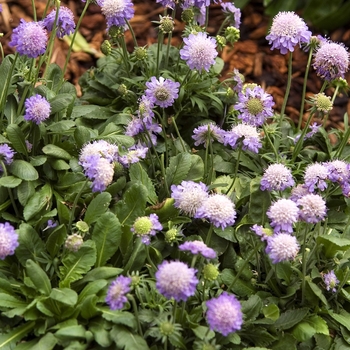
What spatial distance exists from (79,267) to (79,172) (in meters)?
0.36

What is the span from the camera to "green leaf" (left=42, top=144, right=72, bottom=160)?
203cm

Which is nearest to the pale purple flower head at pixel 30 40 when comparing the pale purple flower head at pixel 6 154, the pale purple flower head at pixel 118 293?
the pale purple flower head at pixel 6 154

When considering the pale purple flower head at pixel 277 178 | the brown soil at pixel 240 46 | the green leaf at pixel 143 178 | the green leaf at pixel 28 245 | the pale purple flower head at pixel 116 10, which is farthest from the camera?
the brown soil at pixel 240 46

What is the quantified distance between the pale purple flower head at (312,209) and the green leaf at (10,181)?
2.75 feet

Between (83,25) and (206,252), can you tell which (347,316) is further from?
(83,25)

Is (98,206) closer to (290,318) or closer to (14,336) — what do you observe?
(14,336)

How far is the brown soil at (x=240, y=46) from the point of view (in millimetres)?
3424

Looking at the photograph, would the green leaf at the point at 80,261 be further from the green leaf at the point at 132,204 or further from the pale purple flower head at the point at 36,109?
the pale purple flower head at the point at 36,109

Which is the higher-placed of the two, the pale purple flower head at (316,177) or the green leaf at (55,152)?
the pale purple flower head at (316,177)

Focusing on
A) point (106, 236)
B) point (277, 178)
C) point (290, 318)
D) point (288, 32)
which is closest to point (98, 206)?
point (106, 236)

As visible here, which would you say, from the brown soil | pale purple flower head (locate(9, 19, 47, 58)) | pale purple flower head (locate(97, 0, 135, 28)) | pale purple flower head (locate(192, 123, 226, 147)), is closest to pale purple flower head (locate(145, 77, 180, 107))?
pale purple flower head (locate(192, 123, 226, 147))

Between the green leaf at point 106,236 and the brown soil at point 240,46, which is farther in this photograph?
the brown soil at point 240,46

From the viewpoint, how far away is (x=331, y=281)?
189cm

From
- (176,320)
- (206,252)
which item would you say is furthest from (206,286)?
(206,252)
